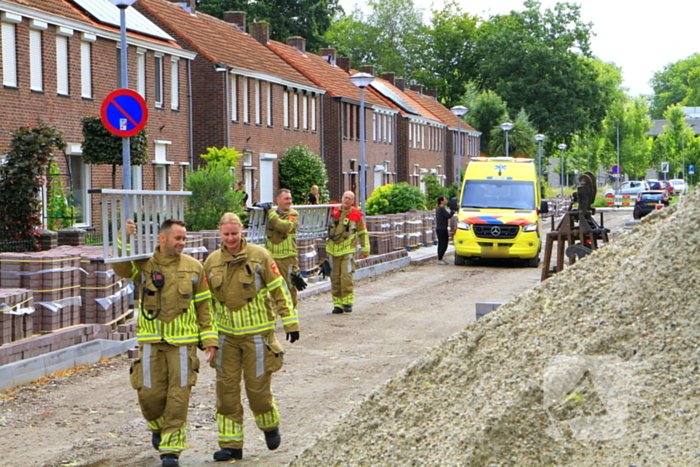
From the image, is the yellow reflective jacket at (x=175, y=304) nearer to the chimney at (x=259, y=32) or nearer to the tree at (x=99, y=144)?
the tree at (x=99, y=144)

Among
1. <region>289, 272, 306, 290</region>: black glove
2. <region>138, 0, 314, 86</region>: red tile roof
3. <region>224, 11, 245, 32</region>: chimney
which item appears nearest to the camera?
<region>289, 272, 306, 290</region>: black glove

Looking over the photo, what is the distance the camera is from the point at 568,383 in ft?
18.4

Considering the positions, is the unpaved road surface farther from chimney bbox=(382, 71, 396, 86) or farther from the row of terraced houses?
chimney bbox=(382, 71, 396, 86)

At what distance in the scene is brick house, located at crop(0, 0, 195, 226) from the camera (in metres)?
24.1

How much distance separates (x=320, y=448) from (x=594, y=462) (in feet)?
5.92

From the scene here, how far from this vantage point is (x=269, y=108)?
41188 mm

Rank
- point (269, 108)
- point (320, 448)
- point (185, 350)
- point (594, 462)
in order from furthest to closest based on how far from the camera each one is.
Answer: point (269, 108) → point (185, 350) → point (320, 448) → point (594, 462)

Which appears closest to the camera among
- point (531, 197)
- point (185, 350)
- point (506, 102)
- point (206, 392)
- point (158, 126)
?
point (185, 350)

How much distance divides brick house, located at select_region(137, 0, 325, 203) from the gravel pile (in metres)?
30.5

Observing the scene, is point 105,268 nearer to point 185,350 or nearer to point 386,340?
point 386,340

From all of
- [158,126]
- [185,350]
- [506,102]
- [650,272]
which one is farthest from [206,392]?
[506,102]

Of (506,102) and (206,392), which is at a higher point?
(506,102)

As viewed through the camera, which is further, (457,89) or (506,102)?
(457,89)

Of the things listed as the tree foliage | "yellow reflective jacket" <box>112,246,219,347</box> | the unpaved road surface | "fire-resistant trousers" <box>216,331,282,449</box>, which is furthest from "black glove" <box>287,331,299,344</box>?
the tree foliage
